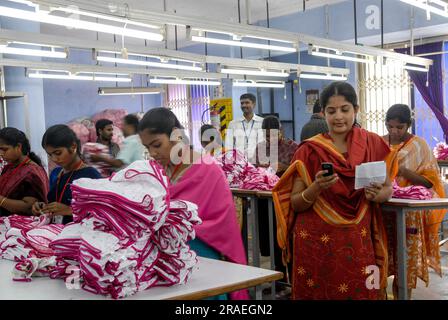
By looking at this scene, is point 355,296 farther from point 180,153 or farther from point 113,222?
point 113,222

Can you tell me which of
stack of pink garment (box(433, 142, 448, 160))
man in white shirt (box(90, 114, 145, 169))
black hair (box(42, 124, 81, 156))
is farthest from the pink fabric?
stack of pink garment (box(433, 142, 448, 160))

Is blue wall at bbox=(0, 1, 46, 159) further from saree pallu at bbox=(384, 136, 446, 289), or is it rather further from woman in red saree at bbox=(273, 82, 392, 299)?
woman in red saree at bbox=(273, 82, 392, 299)

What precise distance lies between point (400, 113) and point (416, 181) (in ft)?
1.83

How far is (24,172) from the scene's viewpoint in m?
3.58

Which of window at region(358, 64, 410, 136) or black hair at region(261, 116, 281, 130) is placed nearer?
black hair at region(261, 116, 281, 130)

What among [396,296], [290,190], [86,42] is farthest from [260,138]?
[290,190]

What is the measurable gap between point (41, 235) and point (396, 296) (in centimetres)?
272

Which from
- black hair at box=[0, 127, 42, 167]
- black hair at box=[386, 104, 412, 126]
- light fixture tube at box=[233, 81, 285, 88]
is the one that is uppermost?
light fixture tube at box=[233, 81, 285, 88]

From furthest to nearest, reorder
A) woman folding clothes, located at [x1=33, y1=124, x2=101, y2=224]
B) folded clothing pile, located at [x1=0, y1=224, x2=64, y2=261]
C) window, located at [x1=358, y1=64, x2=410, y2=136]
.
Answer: window, located at [x1=358, y1=64, x2=410, y2=136] → woman folding clothes, located at [x1=33, y1=124, x2=101, y2=224] → folded clothing pile, located at [x1=0, y1=224, x2=64, y2=261]

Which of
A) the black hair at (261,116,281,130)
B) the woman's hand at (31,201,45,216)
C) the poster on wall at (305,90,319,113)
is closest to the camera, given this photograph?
the woman's hand at (31,201,45,216)

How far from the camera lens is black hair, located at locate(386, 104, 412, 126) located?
4.16m

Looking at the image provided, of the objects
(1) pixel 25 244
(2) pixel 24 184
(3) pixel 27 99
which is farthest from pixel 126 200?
(3) pixel 27 99

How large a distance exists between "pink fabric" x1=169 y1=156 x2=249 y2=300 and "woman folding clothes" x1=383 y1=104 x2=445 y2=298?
2112mm

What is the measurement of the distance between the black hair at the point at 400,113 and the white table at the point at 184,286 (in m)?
2.53
